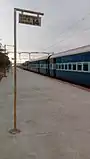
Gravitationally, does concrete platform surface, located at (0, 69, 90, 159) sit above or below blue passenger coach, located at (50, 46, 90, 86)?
below

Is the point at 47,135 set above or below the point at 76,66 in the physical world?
below

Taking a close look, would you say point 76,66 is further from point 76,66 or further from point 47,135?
point 47,135

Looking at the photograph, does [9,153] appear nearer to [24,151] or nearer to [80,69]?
[24,151]

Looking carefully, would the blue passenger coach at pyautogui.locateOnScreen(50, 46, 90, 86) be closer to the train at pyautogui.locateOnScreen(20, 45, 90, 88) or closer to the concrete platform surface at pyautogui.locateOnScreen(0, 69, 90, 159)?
the train at pyautogui.locateOnScreen(20, 45, 90, 88)

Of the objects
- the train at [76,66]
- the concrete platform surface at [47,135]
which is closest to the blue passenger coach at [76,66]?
the train at [76,66]

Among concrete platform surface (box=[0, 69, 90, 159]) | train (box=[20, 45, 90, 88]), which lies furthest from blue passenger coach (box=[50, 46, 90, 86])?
concrete platform surface (box=[0, 69, 90, 159])

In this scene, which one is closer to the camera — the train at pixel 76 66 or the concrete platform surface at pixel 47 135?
the concrete platform surface at pixel 47 135

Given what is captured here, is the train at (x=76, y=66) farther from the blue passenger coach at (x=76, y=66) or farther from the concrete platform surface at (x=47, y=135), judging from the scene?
the concrete platform surface at (x=47, y=135)

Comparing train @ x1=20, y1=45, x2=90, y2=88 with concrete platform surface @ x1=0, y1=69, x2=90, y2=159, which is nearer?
concrete platform surface @ x1=0, y1=69, x2=90, y2=159

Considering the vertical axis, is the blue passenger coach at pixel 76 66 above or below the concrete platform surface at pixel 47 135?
above

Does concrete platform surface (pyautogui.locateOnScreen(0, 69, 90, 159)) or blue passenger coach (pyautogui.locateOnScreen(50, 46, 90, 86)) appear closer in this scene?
concrete platform surface (pyautogui.locateOnScreen(0, 69, 90, 159))

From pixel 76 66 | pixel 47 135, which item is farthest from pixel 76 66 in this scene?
pixel 47 135

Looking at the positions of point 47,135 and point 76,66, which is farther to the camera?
point 76,66

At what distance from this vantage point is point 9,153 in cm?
539
